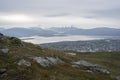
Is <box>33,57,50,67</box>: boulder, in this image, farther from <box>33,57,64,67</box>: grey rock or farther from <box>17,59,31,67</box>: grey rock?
<box>17,59,31,67</box>: grey rock

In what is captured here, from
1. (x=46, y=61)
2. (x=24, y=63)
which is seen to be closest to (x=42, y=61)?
(x=46, y=61)

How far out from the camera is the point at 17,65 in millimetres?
42250

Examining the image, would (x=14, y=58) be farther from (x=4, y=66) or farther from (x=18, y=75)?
(x=18, y=75)

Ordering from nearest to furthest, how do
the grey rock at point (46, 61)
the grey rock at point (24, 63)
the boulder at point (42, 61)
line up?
the grey rock at point (24, 63)
the boulder at point (42, 61)
the grey rock at point (46, 61)

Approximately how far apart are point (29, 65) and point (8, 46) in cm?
1271

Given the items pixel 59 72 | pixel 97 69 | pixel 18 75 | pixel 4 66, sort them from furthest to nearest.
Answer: pixel 97 69 < pixel 59 72 < pixel 4 66 < pixel 18 75

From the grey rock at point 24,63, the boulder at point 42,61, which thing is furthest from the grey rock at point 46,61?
the grey rock at point 24,63

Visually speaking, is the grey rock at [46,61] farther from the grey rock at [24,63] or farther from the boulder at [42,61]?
the grey rock at [24,63]

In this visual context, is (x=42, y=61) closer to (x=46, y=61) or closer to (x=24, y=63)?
(x=46, y=61)

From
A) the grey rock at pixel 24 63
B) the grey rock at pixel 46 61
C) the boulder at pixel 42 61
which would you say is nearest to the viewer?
the grey rock at pixel 24 63

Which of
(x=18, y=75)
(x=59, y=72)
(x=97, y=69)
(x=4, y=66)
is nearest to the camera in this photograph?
→ (x=18, y=75)

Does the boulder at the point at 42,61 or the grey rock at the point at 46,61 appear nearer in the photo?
the boulder at the point at 42,61

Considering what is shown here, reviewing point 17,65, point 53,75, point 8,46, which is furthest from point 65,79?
point 8,46

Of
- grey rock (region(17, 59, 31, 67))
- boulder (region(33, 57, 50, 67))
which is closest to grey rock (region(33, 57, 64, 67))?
boulder (region(33, 57, 50, 67))
